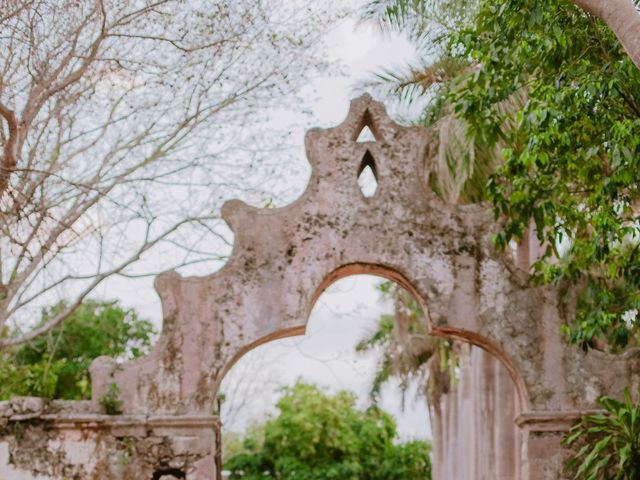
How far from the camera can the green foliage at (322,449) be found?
25.5 m

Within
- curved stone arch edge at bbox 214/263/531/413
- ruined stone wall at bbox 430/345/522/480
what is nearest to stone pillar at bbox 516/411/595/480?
curved stone arch edge at bbox 214/263/531/413

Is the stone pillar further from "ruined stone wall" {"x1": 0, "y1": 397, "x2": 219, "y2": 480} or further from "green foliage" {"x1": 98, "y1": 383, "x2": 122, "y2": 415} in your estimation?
"green foliage" {"x1": 98, "y1": 383, "x2": 122, "y2": 415}

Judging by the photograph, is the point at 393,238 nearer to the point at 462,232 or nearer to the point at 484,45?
the point at 462,232

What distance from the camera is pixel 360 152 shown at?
9719 millimetres

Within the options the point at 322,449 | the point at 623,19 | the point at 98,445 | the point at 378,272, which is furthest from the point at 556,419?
the point at 322,449

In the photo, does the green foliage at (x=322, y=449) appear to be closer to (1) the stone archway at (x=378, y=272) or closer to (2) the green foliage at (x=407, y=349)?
(2) the green foliage at (x=407, y=349)

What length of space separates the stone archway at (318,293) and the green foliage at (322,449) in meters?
16.4

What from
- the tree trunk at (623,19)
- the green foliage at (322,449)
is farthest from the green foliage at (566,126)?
the green foliage at (322,449)

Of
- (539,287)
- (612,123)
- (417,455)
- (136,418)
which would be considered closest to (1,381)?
(136,418)

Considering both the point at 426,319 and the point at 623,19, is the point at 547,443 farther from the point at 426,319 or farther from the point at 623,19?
the point at 623,19

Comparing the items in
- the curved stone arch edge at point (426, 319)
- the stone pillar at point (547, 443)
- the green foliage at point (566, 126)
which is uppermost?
the green foliage at point (566, 126)

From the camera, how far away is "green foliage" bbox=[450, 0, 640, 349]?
8.36 meters

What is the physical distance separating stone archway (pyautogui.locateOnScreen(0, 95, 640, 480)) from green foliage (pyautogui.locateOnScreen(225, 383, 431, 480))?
16366mm

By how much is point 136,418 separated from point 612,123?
4605mm
